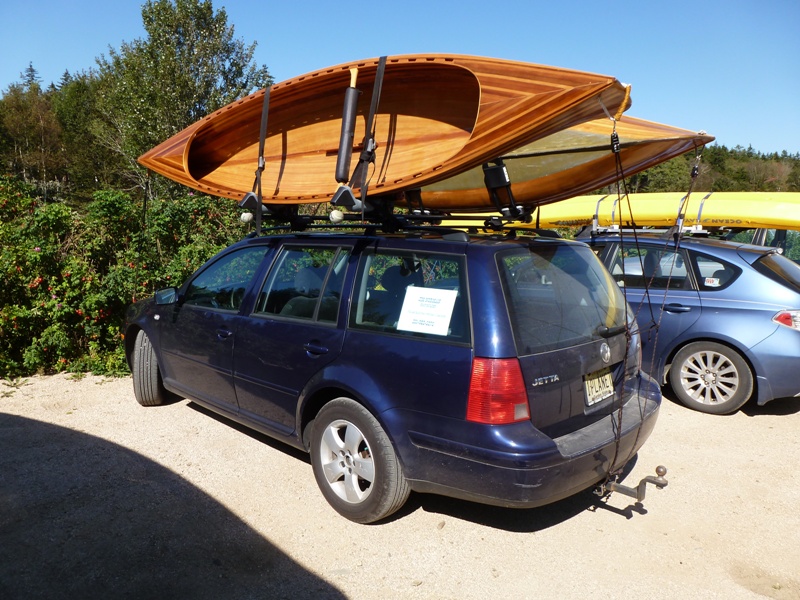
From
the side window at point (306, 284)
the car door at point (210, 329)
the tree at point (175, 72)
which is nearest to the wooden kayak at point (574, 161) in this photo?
the side window at point (306, 284)

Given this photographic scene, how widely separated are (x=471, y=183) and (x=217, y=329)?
2305 mm

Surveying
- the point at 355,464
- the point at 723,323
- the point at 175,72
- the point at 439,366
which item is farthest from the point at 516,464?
the point at 175,72

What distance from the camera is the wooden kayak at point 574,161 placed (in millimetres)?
3965

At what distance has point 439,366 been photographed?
3027 millimetres

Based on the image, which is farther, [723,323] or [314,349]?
[723,323]

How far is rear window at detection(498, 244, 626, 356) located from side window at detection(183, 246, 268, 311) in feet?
6.69

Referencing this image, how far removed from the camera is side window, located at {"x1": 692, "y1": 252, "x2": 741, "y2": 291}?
5.61 meters

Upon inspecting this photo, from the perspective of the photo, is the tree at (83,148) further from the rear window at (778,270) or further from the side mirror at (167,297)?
the rear window at (778,270)

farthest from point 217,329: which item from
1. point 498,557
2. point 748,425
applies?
point 748,425

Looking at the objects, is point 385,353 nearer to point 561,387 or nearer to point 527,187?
point 561,387

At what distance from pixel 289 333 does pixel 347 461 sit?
902mm

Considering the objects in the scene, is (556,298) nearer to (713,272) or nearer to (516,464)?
(516,464)

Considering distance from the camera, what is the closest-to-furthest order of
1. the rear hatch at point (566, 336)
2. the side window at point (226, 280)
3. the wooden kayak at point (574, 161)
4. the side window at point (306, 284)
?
the rear hatch at point (566, 336) → the side window at point (306, 284) → the wooden kayak at point (574, 161) → the side window at point (226, 280)

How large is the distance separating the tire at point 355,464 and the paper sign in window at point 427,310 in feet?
1.84
